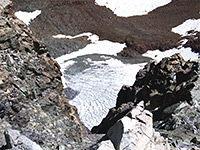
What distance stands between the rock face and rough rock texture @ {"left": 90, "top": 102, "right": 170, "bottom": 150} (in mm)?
1825

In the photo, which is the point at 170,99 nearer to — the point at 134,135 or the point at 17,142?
the point at 134,135

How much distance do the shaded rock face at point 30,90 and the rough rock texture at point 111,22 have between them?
2381 centimetres

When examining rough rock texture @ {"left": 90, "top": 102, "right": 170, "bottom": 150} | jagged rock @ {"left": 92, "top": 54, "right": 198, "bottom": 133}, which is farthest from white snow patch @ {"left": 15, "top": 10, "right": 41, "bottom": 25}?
rough rock texture @ {"left": 90, "top": 102, "right": 170, "bottom": 150}

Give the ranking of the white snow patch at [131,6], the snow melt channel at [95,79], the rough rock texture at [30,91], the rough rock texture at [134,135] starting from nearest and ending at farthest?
the rough rock texture at [134,135] → the rough rock texture at [30,91] → the snow melt channel at [95,79] → the white snow patch at [131,6]

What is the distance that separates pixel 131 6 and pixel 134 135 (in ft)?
153

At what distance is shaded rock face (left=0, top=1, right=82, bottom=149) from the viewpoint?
36.4 ft

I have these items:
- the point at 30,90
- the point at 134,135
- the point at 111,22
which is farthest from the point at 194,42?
the point at 134,135

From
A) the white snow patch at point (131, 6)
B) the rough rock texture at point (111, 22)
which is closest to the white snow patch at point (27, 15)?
the rough rock texture at point (111, 22)

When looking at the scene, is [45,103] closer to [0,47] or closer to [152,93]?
[0,47]

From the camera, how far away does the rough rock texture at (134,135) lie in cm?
870

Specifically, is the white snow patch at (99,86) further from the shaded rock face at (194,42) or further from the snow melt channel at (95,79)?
the shaded rock face at (194,42)

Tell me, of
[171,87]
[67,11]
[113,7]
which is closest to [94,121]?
[171,87]

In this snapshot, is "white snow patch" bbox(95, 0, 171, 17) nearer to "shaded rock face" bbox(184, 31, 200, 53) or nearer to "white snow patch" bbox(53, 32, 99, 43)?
"white snow patch" bbox(53, 32, 99, 43)

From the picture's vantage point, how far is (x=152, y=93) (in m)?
20.9
